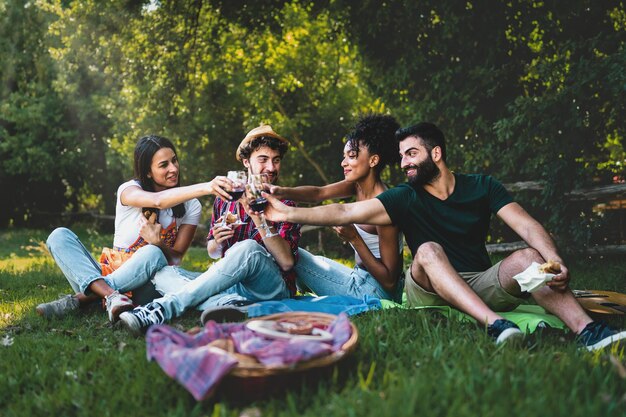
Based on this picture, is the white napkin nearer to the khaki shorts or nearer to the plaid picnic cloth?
the khaki shorts

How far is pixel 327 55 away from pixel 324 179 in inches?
106

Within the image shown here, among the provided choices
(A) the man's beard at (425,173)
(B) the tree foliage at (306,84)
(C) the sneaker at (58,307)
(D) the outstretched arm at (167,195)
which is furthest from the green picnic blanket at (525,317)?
(B) the tree foliage at (306,84)

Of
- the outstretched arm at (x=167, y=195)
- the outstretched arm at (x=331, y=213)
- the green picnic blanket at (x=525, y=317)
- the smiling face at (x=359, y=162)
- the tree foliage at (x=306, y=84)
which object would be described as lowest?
the green picnic blanket at (x=525, y=317)

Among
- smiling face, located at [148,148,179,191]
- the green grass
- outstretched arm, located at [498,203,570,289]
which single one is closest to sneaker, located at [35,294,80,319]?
the green grass

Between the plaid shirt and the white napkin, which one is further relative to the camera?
the plaid shirt

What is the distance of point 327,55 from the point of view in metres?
13.6

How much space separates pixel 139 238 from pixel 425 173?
2.46 metres

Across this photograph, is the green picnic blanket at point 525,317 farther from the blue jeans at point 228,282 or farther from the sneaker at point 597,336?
the blue jeans at point 228,282

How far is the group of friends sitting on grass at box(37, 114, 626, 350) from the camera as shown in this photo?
4172 mm

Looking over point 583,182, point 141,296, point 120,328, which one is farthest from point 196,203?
point 583,182

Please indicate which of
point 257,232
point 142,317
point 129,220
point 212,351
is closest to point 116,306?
point 142,317

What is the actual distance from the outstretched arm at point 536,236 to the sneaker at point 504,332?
49 centimetres

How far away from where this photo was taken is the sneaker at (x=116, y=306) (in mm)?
4562

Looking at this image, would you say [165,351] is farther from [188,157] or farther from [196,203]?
[188,157]
